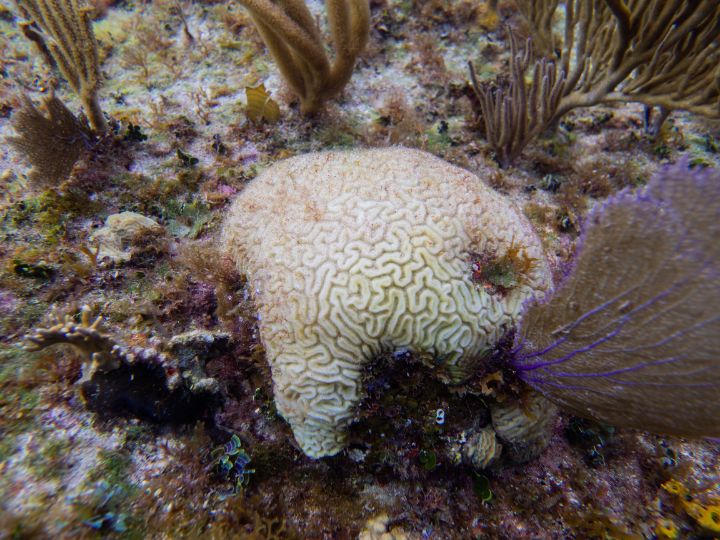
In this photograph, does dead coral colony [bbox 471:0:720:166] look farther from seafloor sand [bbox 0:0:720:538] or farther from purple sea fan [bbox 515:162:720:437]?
purple sea fan [bbox 515:162:720:437]

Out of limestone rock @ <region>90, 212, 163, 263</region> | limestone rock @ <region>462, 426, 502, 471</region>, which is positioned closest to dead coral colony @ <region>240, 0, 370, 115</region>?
limestone rock @ <region>90, 212, 163, 263</region>

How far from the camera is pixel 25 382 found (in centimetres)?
224

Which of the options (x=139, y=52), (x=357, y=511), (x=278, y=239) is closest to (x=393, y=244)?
(x=278, y=239)

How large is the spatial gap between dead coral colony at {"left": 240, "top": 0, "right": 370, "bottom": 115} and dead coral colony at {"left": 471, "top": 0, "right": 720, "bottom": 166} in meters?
1.46

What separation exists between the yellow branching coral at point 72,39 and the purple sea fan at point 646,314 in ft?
14.6

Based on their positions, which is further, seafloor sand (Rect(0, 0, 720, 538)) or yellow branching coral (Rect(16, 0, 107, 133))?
yellow branching coral (Rect(16, 0, 107, 133))

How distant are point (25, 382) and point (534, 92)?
16.4 feet

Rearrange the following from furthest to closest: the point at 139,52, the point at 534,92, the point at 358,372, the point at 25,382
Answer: the point at 139,52 < the point at 534,92 < the point at 358,372 < the point at 25,382

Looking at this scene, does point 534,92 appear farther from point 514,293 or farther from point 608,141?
point 514,293

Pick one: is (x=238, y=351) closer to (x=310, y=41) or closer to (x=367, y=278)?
(x=367, y=278)

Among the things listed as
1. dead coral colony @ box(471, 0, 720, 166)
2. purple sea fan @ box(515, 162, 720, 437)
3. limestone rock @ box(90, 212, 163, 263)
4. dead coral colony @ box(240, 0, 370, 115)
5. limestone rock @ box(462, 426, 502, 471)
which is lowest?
limestone rock @ box(462, 426, 502, 471)

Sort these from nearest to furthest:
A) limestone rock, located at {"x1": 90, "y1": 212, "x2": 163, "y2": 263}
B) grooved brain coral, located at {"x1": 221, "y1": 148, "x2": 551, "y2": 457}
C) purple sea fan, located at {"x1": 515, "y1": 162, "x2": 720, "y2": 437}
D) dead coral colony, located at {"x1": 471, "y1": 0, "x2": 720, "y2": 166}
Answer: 1. purple sea fan, located at {"x1": 515, "y1": 162, "x2": 720, "y2": 437}
2. grooved brain coral, located at {"x1": 221, "y1": 148, "x2": 551, "y2": 457}
3. limestone rock, located at {"x1": 90, "y1": 212, "x2": 163, "y2": 263}
4. dead coral colony, located at {"x1": 471, "y1": 0, "x2": 720, "y2": 166}

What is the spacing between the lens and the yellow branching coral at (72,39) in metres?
3.33

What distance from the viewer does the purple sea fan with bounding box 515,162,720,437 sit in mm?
1721
